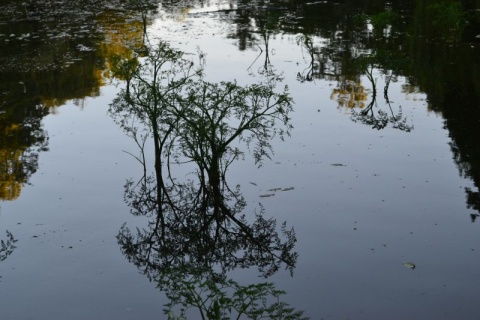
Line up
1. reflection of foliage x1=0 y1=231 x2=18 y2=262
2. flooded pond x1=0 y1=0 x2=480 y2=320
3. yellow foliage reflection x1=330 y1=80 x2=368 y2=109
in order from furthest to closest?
1. yellow foliage reflection x1=330 y1=80 x2=368 y2=109
2. reflection of foliage x1=0 y1=231 x2=18 y2=262
3. flooded pond x1=0 y1=0 x2=480 y2=320

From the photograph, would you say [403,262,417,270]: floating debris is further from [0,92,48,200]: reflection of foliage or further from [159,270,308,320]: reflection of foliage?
[0,92,48,200]: reflection of foliage

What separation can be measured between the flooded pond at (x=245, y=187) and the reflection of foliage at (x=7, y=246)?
1.6 inches

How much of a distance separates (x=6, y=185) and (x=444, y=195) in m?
7.89

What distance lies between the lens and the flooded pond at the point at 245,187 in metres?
9.66

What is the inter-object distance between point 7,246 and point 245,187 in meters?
4.35

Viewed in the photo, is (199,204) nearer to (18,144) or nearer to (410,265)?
(410,265)

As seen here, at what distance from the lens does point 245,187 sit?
13.4 m

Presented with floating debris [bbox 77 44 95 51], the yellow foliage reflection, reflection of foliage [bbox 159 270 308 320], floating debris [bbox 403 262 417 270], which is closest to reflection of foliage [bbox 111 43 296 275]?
reflection of foliage [bbox 159 270 308 320]

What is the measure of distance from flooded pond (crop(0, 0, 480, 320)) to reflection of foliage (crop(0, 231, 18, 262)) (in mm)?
39

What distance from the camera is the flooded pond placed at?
9664 mm

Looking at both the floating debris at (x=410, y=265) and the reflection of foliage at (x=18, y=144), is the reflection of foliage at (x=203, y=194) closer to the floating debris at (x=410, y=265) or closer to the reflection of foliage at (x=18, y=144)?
the floating debris at (x=410, y=265)

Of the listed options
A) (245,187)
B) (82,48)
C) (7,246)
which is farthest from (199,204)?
(82,48)

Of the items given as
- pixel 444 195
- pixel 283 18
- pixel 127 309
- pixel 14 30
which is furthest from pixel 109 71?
pixel 127 309

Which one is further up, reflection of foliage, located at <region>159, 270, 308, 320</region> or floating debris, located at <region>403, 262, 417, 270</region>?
reflection of foliage, located at <region>159, 270, 308, 320</region>
